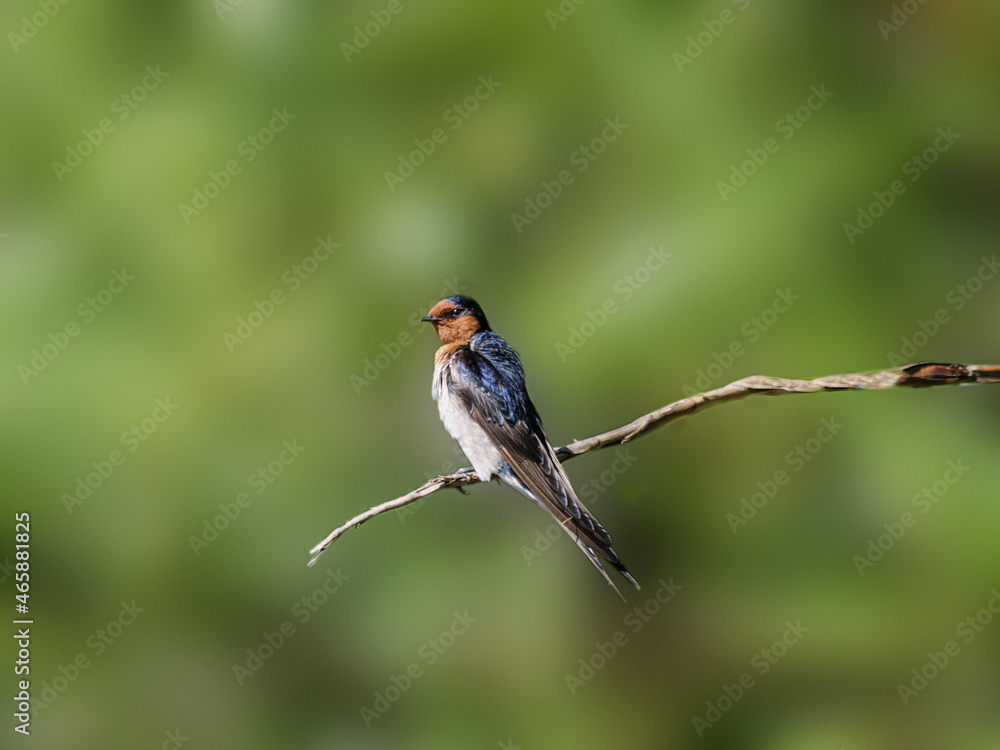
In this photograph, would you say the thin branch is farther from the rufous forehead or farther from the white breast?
the rufous forehead

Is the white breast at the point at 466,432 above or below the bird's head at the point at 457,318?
below

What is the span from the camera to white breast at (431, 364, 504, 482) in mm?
1417

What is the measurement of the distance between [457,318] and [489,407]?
0.19 metres

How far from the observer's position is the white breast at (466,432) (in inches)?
55.8

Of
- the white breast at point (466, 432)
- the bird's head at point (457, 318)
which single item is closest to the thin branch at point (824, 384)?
the white breast at point (466, 432)

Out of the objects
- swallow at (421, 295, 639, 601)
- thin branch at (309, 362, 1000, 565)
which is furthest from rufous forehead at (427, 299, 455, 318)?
thin branch at (309, 362, 1000, 565)

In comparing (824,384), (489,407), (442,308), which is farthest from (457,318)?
(824,384)

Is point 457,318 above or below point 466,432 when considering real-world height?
above

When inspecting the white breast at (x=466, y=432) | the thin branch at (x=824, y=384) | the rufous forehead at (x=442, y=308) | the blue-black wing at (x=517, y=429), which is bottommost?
the white breast at (x=466, y=432)

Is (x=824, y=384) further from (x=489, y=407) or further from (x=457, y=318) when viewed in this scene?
(x=457, y=318)

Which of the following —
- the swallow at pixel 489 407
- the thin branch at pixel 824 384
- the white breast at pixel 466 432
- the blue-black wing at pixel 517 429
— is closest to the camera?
the thin branch at pixel 824 384

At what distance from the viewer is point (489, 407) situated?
4.70 feet

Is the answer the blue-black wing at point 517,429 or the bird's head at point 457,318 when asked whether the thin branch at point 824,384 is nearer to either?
the blue-black wing at point 517,429

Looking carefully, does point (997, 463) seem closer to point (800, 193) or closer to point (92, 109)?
point (800, 193)
